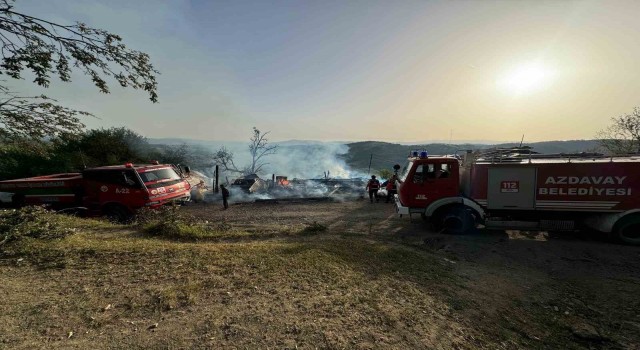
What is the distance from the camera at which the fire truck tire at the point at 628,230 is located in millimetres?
8422

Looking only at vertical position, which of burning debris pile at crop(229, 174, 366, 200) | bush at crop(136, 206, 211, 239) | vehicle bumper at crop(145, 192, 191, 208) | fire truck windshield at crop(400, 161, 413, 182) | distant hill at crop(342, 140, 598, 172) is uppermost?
distant hill at crop(342, 140, 598, 172)

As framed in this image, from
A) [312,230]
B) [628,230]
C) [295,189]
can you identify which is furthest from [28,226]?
[295,189]

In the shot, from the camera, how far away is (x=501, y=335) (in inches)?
154

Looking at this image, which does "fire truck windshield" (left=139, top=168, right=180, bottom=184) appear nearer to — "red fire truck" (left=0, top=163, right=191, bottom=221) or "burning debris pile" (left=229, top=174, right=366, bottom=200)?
"red fire truck" (left=0, top=163, right=191, bottom=221)

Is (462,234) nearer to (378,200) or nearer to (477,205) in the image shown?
(477,205)

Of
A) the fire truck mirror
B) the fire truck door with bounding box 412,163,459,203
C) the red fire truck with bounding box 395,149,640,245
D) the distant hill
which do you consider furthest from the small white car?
the distant hill

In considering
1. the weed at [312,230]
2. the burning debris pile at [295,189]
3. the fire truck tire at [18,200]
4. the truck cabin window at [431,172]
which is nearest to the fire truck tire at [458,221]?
the truck cabin window at [431,172]

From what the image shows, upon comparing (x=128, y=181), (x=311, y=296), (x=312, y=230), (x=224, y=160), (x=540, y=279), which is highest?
(x=224, y=160)

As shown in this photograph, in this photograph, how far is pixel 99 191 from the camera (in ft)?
37.2

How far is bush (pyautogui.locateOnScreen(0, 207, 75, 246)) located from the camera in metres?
6.19

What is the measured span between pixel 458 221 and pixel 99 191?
41.5 ft

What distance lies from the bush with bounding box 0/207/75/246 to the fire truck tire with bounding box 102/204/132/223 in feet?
12.9

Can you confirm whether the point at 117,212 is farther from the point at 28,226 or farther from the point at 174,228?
the point at 28,226

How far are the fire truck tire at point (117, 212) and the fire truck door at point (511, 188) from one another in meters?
12.4
